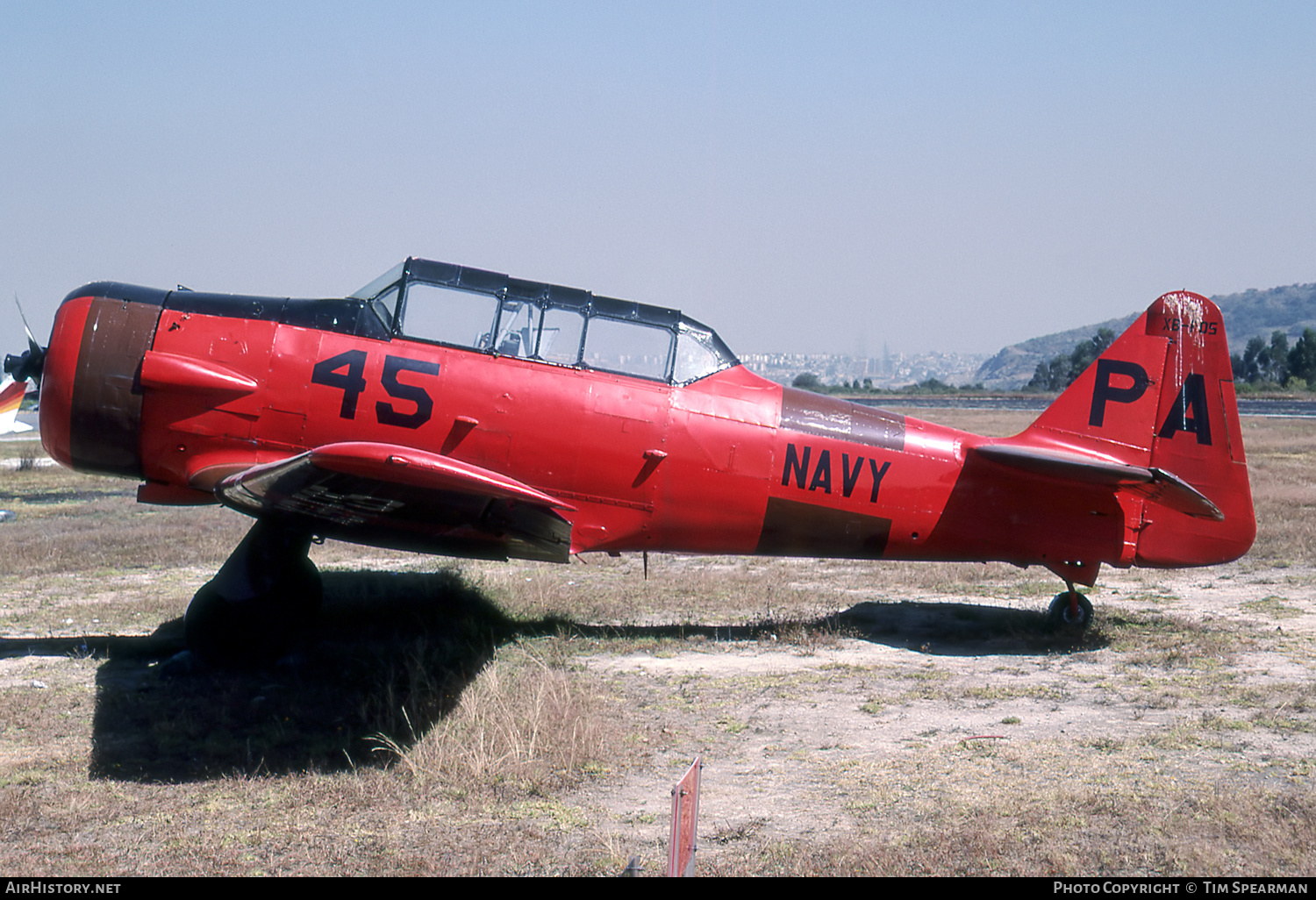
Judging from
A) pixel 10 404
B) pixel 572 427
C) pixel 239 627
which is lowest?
pixel 239 627

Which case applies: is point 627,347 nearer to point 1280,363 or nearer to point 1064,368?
point 1064,368

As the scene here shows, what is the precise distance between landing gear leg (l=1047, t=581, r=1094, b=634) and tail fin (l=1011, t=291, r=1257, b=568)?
0.56 m

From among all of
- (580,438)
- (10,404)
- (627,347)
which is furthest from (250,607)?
(10,404)

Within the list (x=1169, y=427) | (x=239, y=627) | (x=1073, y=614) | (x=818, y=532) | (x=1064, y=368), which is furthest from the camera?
(x=1064, y=368)

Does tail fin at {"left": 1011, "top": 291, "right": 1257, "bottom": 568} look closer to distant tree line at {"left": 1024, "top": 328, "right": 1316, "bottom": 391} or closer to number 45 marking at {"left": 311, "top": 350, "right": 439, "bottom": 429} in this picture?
number 45 marking at {"left": 311, "top": 350, "right": 439, "bottom": 429}

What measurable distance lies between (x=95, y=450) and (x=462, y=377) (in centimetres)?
264

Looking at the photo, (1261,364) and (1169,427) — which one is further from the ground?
(1261,364)

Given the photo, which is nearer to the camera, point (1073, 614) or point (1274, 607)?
point (1073, 614)

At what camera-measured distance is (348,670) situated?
713 centimetres

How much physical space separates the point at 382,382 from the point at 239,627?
2.04 meters

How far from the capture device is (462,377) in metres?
7.16

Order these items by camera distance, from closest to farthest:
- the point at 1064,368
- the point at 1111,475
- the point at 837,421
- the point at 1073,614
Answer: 1. the point at 1111,475
2. the point at 837,421
3. the point at 1073,614
4. the point at 1064,368

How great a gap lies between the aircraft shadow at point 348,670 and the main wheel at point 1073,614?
0.48 ft
